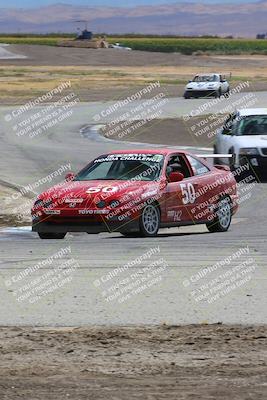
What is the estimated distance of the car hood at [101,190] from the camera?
53.0 feet

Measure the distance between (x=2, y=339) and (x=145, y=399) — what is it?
2146 millimetres

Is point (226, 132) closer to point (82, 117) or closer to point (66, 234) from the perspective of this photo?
point (66, 234)

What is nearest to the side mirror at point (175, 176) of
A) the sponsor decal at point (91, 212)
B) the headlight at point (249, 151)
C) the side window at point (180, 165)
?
the side window at point (180, 165)

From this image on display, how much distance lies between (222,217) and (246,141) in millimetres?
8057

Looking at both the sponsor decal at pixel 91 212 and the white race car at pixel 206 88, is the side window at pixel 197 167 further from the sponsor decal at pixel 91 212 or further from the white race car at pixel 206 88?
the white race car at pixel 206 88

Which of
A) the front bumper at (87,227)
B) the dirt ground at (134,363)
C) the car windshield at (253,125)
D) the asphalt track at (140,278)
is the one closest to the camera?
the dirt ground at (134,363)

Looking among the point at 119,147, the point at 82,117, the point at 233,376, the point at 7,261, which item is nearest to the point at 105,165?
the point at 7,261

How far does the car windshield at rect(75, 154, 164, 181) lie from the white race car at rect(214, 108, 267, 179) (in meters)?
8.12

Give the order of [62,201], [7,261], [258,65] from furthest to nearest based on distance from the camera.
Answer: [258,65] < [62,201] < [7,261]

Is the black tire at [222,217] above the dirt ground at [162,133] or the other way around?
above

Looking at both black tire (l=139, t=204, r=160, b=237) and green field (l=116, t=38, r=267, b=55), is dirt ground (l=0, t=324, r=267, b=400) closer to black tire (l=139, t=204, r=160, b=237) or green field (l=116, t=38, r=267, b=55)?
black tire (l=139, t=204, r=160, b=237)

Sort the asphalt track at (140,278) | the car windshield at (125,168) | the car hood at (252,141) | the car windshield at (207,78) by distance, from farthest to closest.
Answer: the car windshield at (207,78)
the car hood at (252,141)
the car windshield at (125,168)
the asphalt track at (140,278)

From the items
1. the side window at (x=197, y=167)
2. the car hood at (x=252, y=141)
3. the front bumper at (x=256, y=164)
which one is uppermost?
the side window at (x=197, y=167)

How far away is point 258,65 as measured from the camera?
113 m
